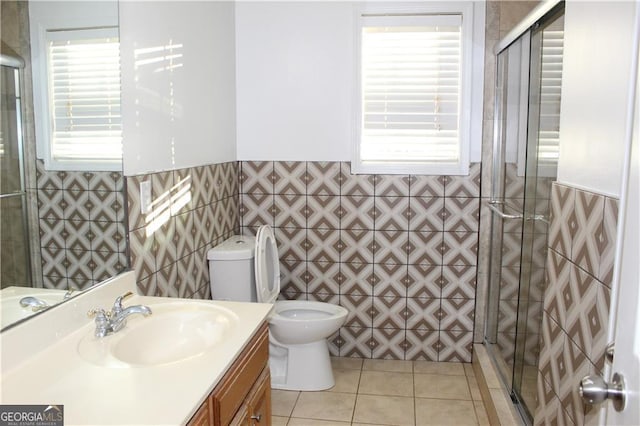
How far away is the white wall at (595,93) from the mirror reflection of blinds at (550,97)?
0.52 ft

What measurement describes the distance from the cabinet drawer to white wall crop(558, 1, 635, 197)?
3.82 feet

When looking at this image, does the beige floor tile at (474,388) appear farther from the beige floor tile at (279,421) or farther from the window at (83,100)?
the window at (83,100)

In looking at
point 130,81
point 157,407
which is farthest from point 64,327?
point 130,81

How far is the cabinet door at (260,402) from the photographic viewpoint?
1781mm

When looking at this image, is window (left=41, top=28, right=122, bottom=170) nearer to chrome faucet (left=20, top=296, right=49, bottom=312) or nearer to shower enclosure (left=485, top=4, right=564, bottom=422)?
chrome faucet (left=20, top=296, right=49, bottom=312)

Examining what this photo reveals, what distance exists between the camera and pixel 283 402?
118 inches

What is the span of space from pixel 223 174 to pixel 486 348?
1.91 metres

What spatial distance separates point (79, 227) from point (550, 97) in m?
1.84

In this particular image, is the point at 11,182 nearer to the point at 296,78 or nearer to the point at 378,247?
the point at 296,78

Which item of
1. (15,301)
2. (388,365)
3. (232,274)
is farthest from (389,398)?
(15,301)

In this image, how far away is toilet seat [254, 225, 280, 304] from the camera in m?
2.94

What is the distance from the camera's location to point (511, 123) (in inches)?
114

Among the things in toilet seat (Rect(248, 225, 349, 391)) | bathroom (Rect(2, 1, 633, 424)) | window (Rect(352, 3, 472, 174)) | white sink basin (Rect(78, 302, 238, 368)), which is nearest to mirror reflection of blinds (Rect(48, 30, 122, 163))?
white sink basin (Rect(78, 302, 238, 368))

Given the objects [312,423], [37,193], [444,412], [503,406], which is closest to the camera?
[37,193]
